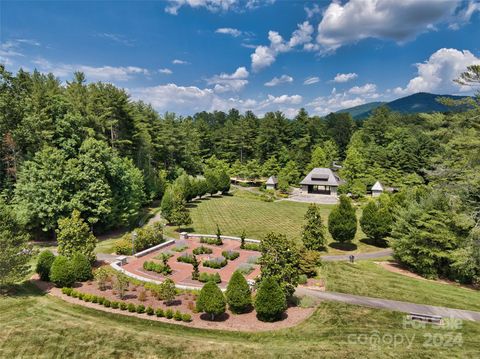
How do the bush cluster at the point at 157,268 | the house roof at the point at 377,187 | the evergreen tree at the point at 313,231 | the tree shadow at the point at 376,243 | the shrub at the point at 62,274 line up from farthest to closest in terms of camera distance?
the house roof at the point at 377,187, the tree shadow at the point at 376,243, the evergreen tree at the point at 313,231, the bush cluster at the point at 157,268, the shrub at the point at 62,274

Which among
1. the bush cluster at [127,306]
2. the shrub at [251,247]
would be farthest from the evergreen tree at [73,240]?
the shrub at [251,247]

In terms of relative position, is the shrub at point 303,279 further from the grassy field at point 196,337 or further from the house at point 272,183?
the house at point 272,183

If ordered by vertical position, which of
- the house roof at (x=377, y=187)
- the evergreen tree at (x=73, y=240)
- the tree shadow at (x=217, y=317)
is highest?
the house roof at (x=377, y=187)

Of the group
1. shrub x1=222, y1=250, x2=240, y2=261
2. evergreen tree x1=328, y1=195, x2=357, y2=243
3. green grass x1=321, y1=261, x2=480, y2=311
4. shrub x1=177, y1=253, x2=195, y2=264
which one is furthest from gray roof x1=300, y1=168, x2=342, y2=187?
shrub x1=177, y1=253, x2=195, y2=264

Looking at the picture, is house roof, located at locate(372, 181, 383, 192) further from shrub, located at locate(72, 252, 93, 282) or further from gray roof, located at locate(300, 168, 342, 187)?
shrub, located at locate(72, 252, 93, 282)

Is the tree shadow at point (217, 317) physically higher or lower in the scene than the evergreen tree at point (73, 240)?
lower

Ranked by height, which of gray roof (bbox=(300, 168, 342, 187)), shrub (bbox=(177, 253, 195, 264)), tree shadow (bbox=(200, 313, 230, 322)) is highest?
gray roof (bbox=(300, 168, 342, 187))
